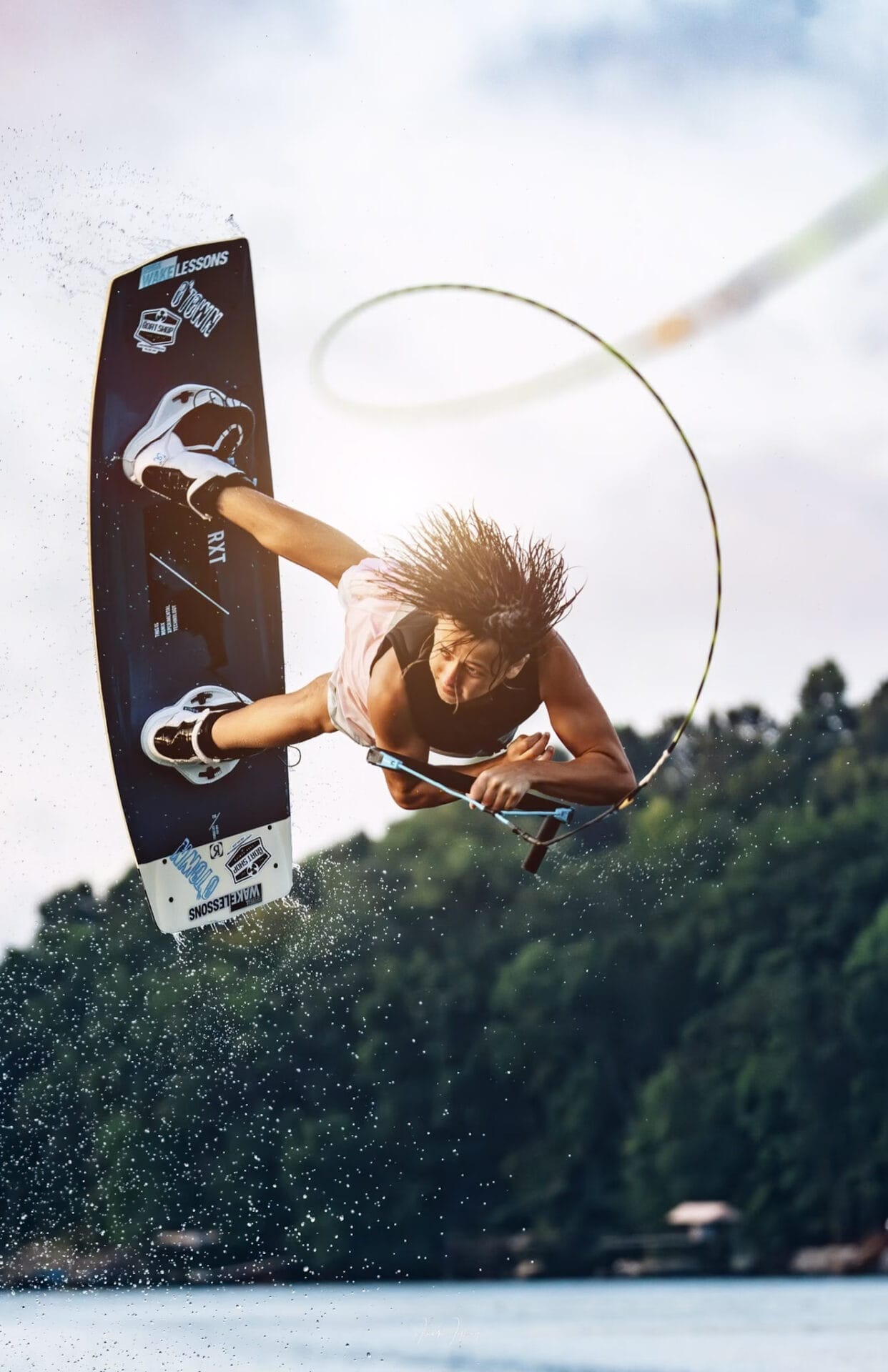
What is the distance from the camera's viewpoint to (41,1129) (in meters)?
34.7

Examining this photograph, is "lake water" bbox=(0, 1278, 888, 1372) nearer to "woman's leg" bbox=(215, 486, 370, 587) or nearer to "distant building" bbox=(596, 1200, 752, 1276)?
"distant building" bbox=(596, 1200, 752, 1276)

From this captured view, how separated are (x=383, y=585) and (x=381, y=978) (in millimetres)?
27464

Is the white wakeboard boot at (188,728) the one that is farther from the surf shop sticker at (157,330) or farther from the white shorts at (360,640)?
the surf shop sticker at (157,330)

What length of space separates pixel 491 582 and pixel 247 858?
3.04 m

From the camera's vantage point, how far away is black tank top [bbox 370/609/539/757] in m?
6.36

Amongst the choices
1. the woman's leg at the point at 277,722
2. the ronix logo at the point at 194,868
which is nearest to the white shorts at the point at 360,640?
the woman's leg at the point at 277,722

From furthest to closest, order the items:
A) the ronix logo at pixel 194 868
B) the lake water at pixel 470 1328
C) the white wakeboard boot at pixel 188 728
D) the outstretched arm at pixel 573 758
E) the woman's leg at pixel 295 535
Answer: the lake water at pixel 470 1328 < the ronix logo at pixel 194 868 < the white wakeboard boot at pixel 188 728 < the woman's leg at pixel 295 535 < the outstretched arm at pixel 573 758

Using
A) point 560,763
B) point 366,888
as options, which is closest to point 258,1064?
A: point 366,888

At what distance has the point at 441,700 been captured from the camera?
638 cm

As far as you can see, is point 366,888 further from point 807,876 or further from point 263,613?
point 263,613

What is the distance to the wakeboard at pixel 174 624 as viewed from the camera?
A: 8492 millimetres

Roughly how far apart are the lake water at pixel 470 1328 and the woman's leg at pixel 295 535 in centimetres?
1585

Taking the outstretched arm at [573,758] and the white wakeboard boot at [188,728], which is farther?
the white wakeboard boot at [188,728]

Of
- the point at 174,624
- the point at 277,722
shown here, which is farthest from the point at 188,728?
the point at 277,722
